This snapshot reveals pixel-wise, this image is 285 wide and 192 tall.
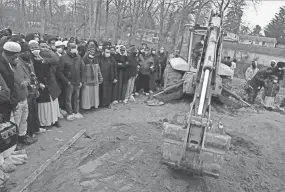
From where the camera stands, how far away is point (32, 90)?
5062 millimetres

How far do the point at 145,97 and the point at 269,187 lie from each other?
606cm

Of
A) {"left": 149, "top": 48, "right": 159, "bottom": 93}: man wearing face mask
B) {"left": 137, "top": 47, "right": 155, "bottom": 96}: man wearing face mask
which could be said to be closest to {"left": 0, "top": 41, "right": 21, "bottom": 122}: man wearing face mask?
{"left": 137, "top": 47, "right": 155, "bottom": 96}: man wearing face mask

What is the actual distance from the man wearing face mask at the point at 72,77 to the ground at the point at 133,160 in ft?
1.21

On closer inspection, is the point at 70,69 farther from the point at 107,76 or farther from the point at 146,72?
the point at 146,72

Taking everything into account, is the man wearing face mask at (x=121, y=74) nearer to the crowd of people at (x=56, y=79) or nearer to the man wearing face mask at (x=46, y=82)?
the crowd of people at (x=56, y=79)

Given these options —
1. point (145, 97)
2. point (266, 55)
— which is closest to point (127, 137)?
point (145, 97)

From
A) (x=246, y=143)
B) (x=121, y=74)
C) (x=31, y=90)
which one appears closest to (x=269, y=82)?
(x=246, y=143)

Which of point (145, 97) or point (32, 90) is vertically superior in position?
point (32, 90)

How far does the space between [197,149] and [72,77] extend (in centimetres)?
401

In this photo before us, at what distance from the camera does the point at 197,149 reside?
346cm

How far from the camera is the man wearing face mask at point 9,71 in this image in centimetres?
423

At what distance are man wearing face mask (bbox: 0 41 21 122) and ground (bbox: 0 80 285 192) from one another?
0.89m

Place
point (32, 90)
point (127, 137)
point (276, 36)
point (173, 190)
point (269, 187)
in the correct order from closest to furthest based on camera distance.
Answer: point (173, 190) → point (269, 187) → point (32, 90) → point (127, 137) → point (276, 36)

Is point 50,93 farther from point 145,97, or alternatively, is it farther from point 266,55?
point 266,55
